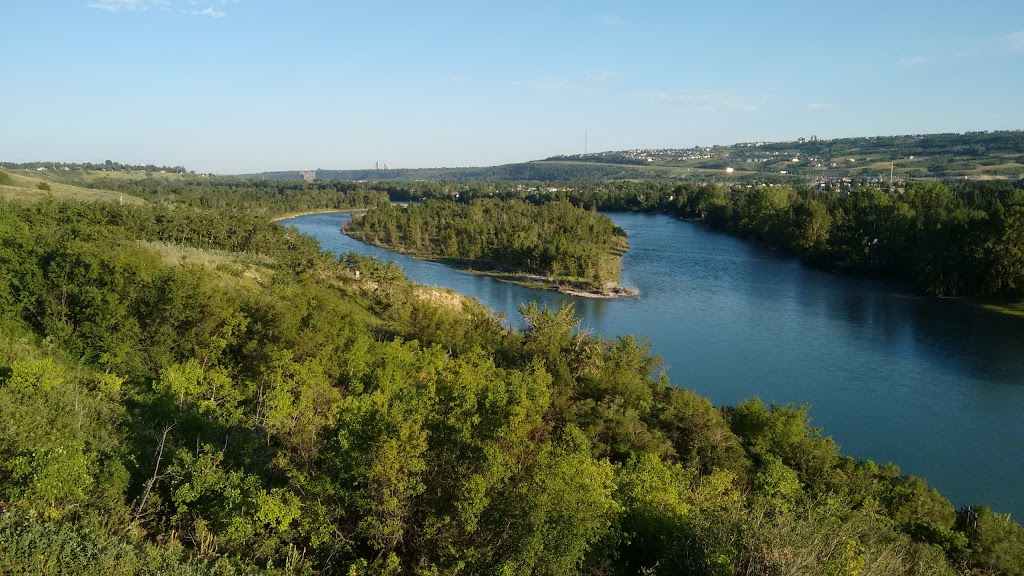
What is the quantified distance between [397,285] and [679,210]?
240ft

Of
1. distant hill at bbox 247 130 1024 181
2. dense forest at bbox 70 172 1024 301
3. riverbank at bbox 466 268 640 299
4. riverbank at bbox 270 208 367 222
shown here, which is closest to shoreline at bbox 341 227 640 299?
riverbank at bbox 466 268 640 299

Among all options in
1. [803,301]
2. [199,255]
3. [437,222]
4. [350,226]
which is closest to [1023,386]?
[803,301]

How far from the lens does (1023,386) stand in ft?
90.6

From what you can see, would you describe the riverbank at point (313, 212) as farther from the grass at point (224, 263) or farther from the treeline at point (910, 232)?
the grass at point (224, 263)

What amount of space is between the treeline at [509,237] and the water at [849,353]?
392 centimetres

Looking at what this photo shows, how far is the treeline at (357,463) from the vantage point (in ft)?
25.9

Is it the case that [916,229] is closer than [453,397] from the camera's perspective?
No

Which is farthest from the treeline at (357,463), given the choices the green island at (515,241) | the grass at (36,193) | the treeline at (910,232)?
the treeline at (910,232)

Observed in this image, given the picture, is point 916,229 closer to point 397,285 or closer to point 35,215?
point 397,285

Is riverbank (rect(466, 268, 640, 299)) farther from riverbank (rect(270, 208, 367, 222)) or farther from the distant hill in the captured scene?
the distant hill

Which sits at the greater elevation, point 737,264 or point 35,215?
point 35,215

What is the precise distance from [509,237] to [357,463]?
5053 cm

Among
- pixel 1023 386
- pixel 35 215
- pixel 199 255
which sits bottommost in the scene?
pixel 1023 386

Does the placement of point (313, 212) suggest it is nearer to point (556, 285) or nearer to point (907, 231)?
point (556, 285)
